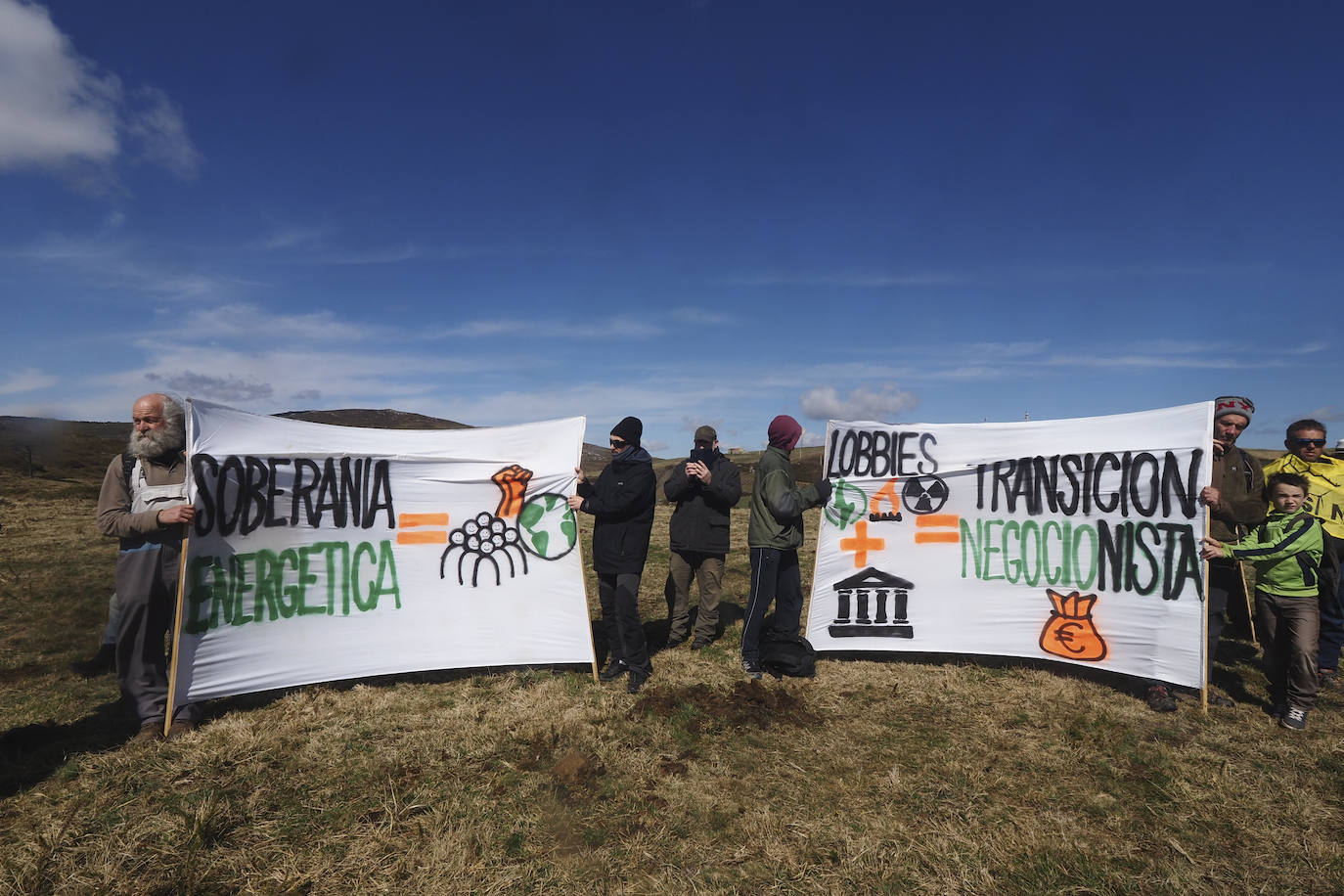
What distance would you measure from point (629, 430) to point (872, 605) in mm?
2975

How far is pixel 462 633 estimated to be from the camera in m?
5.89

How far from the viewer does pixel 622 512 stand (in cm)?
579

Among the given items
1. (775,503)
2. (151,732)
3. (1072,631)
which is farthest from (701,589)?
(151,732)

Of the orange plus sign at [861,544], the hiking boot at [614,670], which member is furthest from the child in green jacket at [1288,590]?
the hiking boot at [614,670]

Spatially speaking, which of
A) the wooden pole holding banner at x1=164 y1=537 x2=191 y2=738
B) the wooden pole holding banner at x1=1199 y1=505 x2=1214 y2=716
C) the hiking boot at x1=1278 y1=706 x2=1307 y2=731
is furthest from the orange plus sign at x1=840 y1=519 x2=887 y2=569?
the wooden pole holding banner at x1=164 y1=537 x2=191 y2=738

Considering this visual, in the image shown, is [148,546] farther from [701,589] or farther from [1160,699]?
[1160,699]

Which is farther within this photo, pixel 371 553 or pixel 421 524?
pixel 421 524

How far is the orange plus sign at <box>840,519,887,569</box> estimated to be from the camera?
6.62 meters

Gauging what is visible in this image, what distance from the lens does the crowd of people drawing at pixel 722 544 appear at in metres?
4.82

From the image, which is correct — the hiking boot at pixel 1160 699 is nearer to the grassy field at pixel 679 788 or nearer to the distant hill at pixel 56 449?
the grassy field at pixel 679 788

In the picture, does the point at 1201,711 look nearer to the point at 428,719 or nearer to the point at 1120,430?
the point at 1120,430

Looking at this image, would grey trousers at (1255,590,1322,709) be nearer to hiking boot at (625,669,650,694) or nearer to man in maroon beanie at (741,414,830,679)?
man in maroon beanie at (741,414,830,679)

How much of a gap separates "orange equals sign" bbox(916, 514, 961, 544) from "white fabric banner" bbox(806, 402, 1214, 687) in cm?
1

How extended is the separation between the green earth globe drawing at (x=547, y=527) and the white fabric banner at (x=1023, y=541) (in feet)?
8.29
